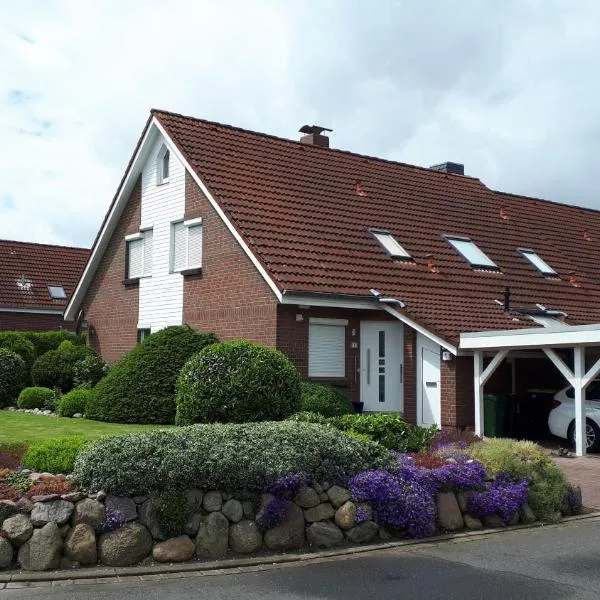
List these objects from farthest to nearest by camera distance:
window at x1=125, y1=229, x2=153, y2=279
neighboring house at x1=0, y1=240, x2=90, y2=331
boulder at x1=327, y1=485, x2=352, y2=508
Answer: neighboring house at x1=0, y1=240, x2=90, y2=331, window at x1=125, y1=229, x2=153, y2=279, boulder at x1=327, y1=485, x2=352, y2=508

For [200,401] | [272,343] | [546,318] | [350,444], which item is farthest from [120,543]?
[546,318]

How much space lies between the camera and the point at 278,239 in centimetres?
1920

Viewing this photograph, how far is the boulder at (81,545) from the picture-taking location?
8008 mm

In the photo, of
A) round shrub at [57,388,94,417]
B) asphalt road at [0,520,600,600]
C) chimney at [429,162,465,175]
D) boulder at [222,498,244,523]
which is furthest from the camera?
chimney at [429,162,465,175]

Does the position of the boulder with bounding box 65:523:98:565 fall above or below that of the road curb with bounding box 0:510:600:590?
above

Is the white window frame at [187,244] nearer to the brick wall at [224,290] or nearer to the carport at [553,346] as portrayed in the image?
the brick wall at [224,290]

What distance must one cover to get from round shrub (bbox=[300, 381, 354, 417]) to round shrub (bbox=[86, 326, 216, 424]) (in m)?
3.00

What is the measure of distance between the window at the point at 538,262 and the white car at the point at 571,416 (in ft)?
22.5

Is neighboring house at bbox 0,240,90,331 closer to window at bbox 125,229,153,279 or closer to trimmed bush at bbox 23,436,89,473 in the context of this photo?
window at bbox 125,229,153,279

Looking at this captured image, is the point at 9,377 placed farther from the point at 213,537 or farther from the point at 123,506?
the point at 213,537

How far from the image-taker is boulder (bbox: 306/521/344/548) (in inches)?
355

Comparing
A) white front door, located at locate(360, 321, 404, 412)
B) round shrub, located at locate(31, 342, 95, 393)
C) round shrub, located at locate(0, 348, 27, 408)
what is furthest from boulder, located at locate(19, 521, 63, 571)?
round shrub, located at locate(31, 342, 95, 393)

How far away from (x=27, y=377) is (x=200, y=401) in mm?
11489

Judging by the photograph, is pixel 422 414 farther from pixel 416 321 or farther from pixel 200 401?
pixel 200 401
